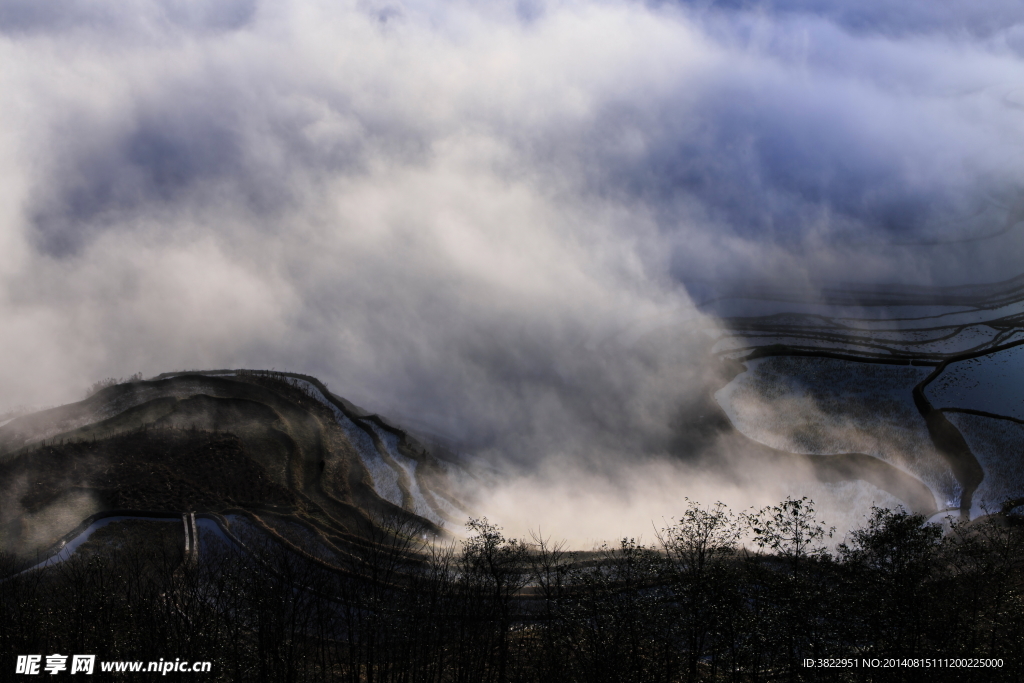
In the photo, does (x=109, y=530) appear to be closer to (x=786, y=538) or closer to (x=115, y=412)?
(x=115, y=412)

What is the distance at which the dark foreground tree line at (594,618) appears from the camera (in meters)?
19.6

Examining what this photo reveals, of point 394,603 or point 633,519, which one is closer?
point 394,603

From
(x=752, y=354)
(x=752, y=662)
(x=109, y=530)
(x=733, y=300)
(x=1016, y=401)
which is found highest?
(x=733, y=300)

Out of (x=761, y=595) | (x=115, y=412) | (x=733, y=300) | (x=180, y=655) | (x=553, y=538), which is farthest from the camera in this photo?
(x=733, y=300)

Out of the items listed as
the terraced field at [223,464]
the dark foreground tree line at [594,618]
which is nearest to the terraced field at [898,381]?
the dark foreground tree line at [594,618]

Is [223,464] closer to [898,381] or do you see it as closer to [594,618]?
[594,618]

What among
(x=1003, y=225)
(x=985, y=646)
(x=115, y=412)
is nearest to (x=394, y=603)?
(x=985, y=646)

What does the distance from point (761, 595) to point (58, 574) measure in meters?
25.3

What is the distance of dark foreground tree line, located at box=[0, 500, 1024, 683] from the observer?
64.3ft

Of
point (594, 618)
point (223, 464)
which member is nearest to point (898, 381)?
point (594, 618)

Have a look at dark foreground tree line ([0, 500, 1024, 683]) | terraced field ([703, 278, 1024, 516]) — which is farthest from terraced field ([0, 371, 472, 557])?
terraced field ([703, 278, 1024, 516])

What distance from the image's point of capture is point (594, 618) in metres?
22.2

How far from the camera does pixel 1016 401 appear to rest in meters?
41.3

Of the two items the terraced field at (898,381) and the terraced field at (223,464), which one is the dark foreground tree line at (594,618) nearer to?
the terraced field at (223,464)
